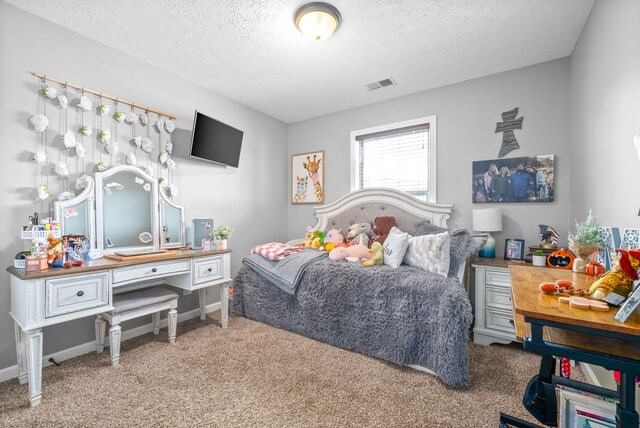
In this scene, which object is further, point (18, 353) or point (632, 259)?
point (18, 353)

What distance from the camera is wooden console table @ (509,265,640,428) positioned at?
0.80 meters

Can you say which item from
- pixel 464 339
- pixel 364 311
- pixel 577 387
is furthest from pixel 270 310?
pixel 577 387

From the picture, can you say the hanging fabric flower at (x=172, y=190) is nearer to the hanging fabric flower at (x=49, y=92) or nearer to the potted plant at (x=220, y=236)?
the potted plant at (x=220, y=236)

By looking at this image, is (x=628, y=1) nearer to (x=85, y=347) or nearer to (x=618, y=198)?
(x=618, y=198)

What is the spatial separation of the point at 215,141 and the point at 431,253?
2.52 meters

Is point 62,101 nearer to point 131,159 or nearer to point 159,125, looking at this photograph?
point 131,159

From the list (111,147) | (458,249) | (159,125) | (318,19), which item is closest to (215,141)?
(159,125)

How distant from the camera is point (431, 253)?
2.43 meters

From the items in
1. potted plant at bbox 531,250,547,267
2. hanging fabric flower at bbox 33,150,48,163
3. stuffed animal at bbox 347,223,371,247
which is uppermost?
hanging fabric flower at bbox 33,150,48,163

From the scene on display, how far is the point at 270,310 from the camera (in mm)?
2832

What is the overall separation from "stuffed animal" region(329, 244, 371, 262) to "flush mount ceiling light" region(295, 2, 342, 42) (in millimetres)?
1855

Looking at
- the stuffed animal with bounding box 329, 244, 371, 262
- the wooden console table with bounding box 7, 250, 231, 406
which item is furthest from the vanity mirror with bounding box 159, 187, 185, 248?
the stuffed animal with bounding box 329, 244, 371, 262

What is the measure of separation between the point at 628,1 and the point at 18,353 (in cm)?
413

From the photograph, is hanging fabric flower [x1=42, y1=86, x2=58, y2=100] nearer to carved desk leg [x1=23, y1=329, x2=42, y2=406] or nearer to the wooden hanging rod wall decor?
the wooden hanging rod wall decor
